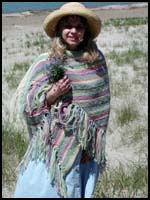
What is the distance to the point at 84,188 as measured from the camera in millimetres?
3064

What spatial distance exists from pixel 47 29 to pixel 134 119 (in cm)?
373

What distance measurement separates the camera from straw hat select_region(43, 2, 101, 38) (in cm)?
287

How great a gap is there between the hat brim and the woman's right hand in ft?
1.06

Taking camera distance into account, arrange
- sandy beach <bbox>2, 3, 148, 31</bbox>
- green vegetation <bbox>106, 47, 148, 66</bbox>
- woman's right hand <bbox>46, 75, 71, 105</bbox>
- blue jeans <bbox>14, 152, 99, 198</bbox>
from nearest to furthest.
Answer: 1. woman's right hand <bbox>46, 75, 71, 105</bbox>
2. blue jeans <bbox>14, 152, 99, 198</bbox>
3. green vegetation <bbox>106, 47, 148, 66</bbox>
4. sandy beach <bbox>2, 3, 148, 31</bbox>

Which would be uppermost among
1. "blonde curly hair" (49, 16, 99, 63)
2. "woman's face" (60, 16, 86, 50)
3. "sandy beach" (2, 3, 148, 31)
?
"woman's face" (60, 16, 86, 50)

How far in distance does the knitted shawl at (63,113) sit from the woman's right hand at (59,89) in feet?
0.11

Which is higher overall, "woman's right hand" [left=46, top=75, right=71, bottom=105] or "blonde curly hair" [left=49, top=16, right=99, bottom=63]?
"blonde curly hair" [left=49, top=16, right=99, bottom=63]

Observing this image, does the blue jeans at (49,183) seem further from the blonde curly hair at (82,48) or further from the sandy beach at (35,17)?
the sandy beach at (35,17)

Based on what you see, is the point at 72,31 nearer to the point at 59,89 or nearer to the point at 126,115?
the point at 59,89

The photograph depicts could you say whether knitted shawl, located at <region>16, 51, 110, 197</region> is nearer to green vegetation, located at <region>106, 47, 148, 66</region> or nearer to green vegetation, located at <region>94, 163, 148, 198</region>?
green vegetation, located at <region>94, 163, 148, 198</region>

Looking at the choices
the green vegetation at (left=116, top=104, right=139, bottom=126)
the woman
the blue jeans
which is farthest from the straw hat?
the green vegetation at (left=116, top=104, right=139, bottom=126)

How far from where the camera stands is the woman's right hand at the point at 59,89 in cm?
281

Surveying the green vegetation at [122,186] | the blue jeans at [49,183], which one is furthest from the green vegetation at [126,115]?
the blue jeans at [49,183]

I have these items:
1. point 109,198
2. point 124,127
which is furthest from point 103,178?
point 124,127
